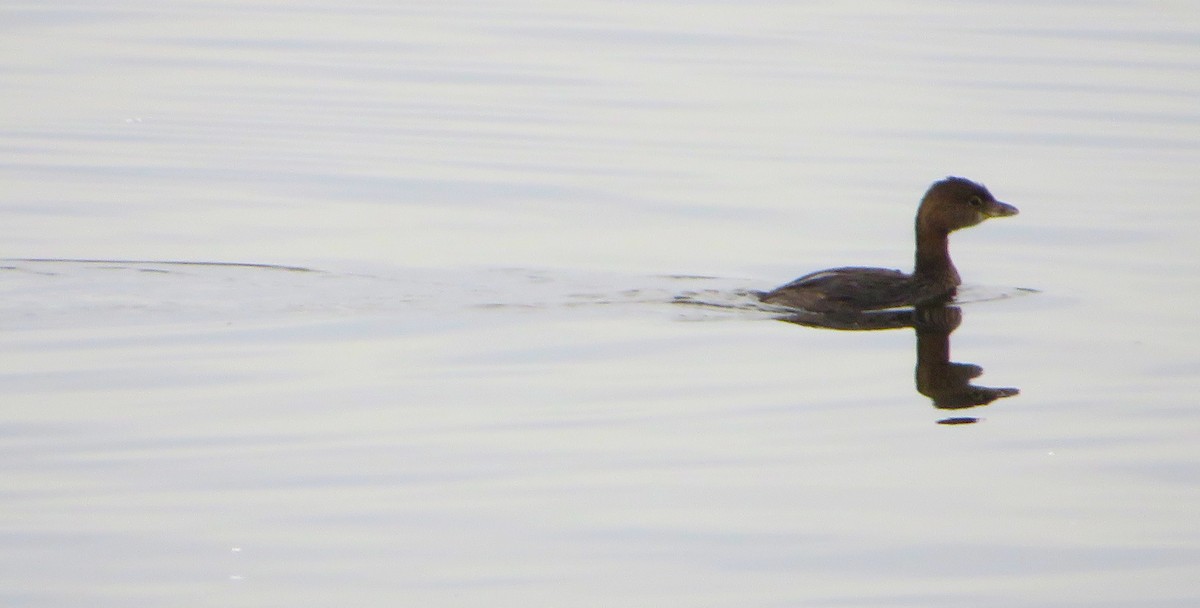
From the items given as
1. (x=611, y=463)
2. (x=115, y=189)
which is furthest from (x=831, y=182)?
(x=611, y=463)

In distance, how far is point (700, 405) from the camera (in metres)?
9.58

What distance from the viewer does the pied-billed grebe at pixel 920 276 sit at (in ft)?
39.9

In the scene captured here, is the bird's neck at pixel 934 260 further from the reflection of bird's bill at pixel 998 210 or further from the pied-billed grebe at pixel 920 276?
the reflection of bird's bill at pixel 998 210

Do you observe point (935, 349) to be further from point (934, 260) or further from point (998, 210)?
point (998, 210)

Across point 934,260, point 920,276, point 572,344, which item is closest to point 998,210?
point 934,260

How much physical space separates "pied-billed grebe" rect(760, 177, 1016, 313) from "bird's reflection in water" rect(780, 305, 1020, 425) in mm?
91

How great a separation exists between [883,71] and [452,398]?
1576 cm

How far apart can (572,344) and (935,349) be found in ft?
6.54

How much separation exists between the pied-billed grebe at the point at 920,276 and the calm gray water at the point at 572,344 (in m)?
0.30

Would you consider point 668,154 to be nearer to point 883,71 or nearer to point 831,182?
point 831,182

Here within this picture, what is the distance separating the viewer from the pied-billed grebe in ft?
39.9

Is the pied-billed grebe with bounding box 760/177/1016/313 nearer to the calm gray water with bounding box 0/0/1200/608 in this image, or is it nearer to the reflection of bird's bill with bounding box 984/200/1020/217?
the reflection of bird's bill with bounding box 984/200/1020/217

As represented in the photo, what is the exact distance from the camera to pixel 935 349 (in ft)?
36.9

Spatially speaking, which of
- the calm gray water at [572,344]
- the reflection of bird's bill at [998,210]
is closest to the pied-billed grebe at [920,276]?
the reflection of bird's bill at [998,210]
